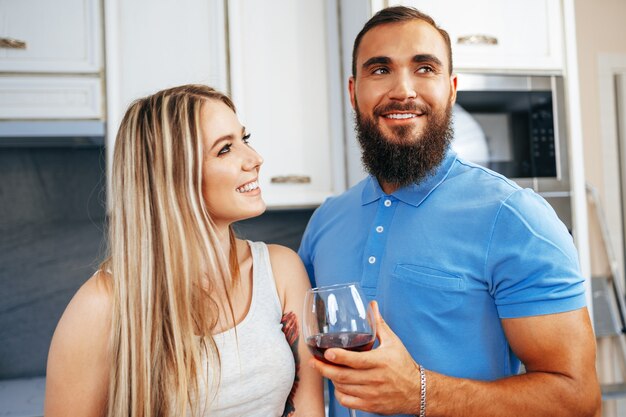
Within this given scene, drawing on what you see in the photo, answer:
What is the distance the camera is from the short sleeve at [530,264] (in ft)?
3.55

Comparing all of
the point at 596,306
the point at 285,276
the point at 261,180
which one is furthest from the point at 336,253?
the point at 596,306

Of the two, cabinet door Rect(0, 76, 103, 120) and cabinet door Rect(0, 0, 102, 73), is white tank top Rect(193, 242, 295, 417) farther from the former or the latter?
cabinet door Rect(0, 0, 102, 73)

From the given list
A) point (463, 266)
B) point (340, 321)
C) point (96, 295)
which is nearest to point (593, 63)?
point (463, 266)

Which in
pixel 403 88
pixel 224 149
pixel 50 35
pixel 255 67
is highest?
pixel 50 35

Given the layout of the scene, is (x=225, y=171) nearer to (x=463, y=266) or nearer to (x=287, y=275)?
(x=287, y=275)

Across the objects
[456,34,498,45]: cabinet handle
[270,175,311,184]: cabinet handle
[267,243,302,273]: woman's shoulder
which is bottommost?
[267,243,302,273]: woman's shoulder

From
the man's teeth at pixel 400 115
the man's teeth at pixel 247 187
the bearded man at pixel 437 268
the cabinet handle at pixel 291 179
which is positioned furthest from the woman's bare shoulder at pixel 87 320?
the cabinet handle at pixel 291 179

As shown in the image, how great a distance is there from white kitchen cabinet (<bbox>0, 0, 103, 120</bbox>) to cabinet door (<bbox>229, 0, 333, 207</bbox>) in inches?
20.9

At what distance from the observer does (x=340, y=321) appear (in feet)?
3.01

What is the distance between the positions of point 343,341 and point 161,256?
1.72 ft

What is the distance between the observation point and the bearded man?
106 cm

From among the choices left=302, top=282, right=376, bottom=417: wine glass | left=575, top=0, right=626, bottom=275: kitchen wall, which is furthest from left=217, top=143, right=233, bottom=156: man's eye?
left=575, top=0, right=626, bottom=275: kitchen wall

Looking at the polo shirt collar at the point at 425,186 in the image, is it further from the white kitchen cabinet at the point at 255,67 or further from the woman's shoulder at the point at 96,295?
the white kitchen cabinet at the point at 255,67

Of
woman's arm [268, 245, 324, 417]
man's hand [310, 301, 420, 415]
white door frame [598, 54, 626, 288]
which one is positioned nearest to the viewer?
man's hand [310, 301, 420, 415]
